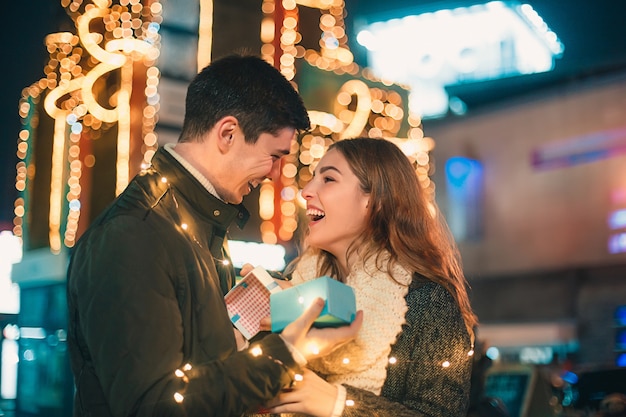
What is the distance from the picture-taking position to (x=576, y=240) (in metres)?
17.4

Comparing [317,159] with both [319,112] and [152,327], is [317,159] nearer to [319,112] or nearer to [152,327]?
[319,112]

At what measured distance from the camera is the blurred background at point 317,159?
7.77 metres

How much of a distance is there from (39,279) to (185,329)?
22.7ft

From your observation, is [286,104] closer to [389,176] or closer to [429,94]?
[389,176]

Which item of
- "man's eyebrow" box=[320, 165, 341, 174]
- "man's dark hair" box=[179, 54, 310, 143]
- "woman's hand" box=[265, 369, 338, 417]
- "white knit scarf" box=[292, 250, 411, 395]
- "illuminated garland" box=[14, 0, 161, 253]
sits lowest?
"woman's hand" box=[265, 369, 338, 417]

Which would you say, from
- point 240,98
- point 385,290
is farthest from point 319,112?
point 240,98

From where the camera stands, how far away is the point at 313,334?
237 centimetres

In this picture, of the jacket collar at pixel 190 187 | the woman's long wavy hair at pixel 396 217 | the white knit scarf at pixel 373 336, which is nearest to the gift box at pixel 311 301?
the jacket collar at pixel 190 187

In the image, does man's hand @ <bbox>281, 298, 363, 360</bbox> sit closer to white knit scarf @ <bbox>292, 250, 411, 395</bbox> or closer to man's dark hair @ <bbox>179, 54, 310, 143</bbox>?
white knit scarf @ <bbox>292, 250, 411, 395</bbox>

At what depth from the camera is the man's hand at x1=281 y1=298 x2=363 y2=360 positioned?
2.28 metres

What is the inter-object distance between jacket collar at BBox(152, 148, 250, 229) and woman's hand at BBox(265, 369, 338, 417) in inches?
25.1

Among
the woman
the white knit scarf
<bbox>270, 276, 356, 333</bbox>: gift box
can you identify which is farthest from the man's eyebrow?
<bbox>270, 276, 356, 333</bbox>: gift box

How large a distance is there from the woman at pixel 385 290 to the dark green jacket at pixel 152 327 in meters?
0.30

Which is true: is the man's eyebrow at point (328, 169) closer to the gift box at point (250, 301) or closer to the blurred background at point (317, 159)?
the gift box at point (250, 301)
